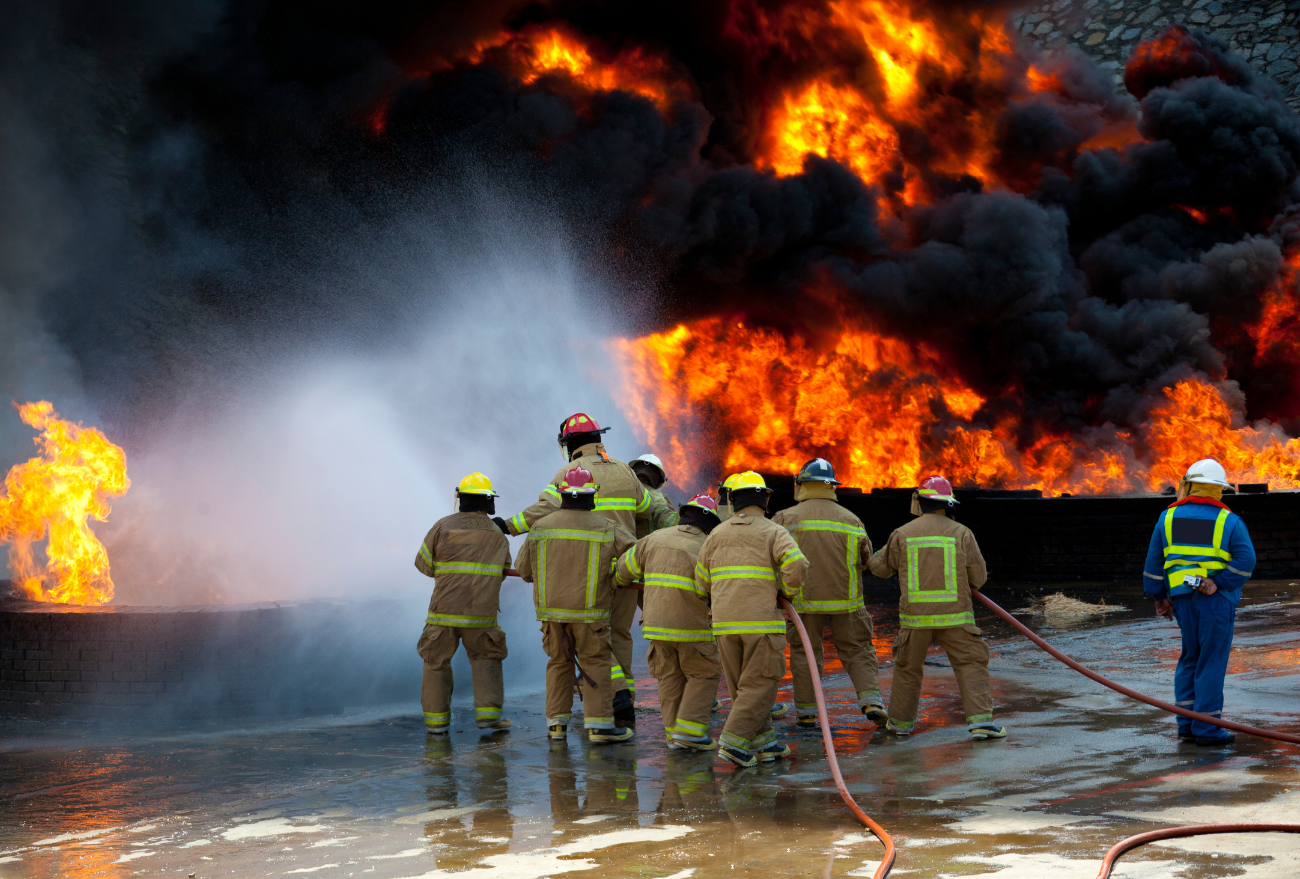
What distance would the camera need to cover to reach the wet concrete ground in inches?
155

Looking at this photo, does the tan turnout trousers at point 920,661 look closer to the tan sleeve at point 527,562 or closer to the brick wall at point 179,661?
the tan sleeve at point 527,562

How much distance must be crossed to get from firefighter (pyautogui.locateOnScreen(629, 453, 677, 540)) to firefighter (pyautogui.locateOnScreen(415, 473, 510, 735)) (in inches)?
40.5

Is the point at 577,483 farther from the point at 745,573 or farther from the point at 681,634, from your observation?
the point at 745,573

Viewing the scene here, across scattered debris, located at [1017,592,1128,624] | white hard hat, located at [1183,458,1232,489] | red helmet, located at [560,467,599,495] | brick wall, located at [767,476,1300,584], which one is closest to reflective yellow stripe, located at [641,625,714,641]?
red helmet, located at [560,467,599,495]

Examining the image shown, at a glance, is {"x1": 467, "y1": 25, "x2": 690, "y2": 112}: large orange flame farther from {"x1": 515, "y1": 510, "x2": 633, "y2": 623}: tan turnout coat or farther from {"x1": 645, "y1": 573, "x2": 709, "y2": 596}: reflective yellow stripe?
{"x1": 645, "y1": 573, "x2": 709, "y2": 596}: reflective yellow stripe

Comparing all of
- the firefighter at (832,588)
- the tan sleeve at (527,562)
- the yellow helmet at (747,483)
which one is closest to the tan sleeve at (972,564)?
the firefighter at (832,588)

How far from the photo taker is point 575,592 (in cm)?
648

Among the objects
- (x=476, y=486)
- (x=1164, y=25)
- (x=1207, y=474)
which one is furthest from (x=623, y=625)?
(x=1164, y=25)

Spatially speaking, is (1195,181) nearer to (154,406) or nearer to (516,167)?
(516,167)

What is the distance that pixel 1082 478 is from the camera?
21.5 metres

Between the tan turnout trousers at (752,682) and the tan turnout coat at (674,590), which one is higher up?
the tan turnout coat at (674,590)

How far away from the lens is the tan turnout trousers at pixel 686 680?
19.6 ft

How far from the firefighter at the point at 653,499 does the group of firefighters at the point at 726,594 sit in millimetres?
23

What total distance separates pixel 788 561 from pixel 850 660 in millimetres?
1386
